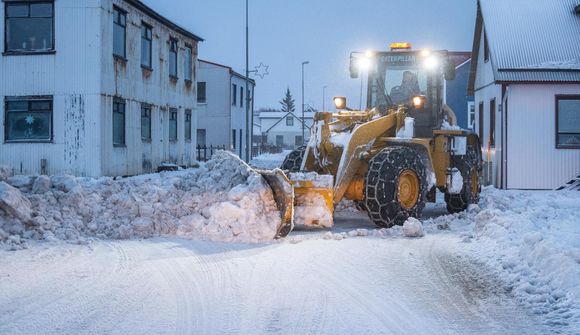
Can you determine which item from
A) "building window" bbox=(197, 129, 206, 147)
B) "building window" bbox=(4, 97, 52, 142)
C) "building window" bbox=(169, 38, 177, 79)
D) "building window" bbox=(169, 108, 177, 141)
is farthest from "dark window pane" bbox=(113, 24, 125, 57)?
"building window" bbox=(197, 129, 206, 147)

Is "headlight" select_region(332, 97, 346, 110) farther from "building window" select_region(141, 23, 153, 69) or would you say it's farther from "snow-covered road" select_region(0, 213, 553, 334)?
"building window" select_region(141, 23, 153, 69)

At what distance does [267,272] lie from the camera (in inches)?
354

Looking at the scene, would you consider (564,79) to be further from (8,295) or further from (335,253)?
(8,295)

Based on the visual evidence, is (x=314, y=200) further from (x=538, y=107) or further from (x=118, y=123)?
(x=118, y=123)

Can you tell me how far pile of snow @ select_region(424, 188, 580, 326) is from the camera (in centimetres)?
742

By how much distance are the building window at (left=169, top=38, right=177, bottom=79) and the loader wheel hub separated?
21161 millimetres

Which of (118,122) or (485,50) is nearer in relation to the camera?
(118,122)

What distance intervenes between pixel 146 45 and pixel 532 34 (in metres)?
14.7

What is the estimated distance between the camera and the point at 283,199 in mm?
11781

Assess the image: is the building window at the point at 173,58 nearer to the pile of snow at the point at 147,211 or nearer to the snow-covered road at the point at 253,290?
the pile of snow at the point at 147,211

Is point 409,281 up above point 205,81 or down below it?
below

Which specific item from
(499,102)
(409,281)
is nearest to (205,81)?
(499,102)

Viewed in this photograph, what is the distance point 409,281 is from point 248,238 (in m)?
3.31

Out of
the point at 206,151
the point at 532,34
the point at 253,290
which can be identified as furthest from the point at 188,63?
the point at 253,290
